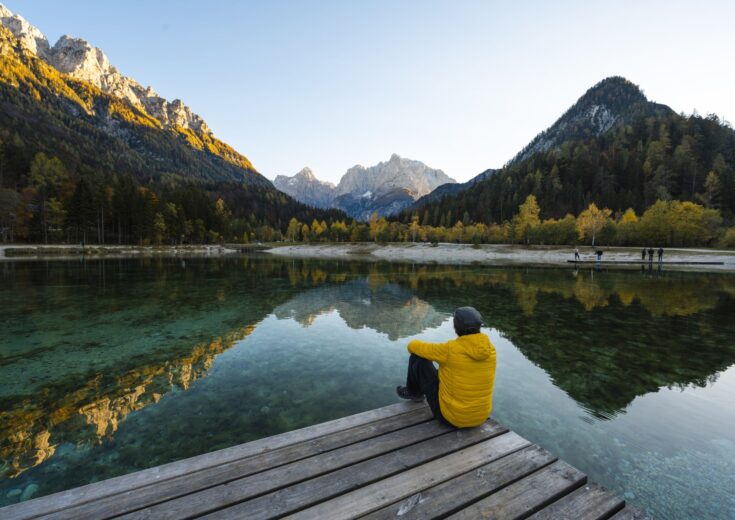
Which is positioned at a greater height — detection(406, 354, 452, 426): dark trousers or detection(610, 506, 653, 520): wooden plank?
detection(406, 354, 452, 426): dark trousers

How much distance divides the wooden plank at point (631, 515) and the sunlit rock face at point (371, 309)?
1021cm

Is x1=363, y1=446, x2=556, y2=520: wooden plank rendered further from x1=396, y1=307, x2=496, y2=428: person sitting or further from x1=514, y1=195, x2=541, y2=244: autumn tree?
x1=514, y1=195, x2=541, y2=244: autumn tree

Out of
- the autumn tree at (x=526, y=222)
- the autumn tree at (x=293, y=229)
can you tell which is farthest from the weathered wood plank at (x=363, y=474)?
the autumn tree at (x=293, y=229)

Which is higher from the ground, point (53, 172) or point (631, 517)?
point (53, 172)

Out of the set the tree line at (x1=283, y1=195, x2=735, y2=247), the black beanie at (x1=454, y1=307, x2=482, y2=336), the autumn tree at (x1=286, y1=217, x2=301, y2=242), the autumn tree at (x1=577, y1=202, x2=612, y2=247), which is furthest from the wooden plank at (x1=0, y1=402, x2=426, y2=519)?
the autumn tree at (x1=286, y1=217, x2=301, y2=242)

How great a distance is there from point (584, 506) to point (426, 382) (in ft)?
8.09

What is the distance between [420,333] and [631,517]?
1081 centimetres

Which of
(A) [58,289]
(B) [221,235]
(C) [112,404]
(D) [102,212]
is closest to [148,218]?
(D) [102,212]

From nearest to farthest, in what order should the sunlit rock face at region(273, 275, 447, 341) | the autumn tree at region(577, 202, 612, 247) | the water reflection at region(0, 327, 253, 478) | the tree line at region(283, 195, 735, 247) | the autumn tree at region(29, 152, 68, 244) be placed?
the water reflection at region(0, 327, 253, 478) → the sunlit rock face at region(273, 275, 447, 341) → the tree line at region(283, 195, 735, 247) → the autumn tree at region(577, 202, 612, 247) → the autumn tree at region(29, 152, 68, 244)

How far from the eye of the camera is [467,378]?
4.79 metres

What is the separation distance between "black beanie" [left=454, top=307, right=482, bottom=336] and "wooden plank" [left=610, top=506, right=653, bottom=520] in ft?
7.76

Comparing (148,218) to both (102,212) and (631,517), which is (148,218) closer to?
(102,212)

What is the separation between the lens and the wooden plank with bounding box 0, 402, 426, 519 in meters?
3.27

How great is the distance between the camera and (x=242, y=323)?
15781mm
